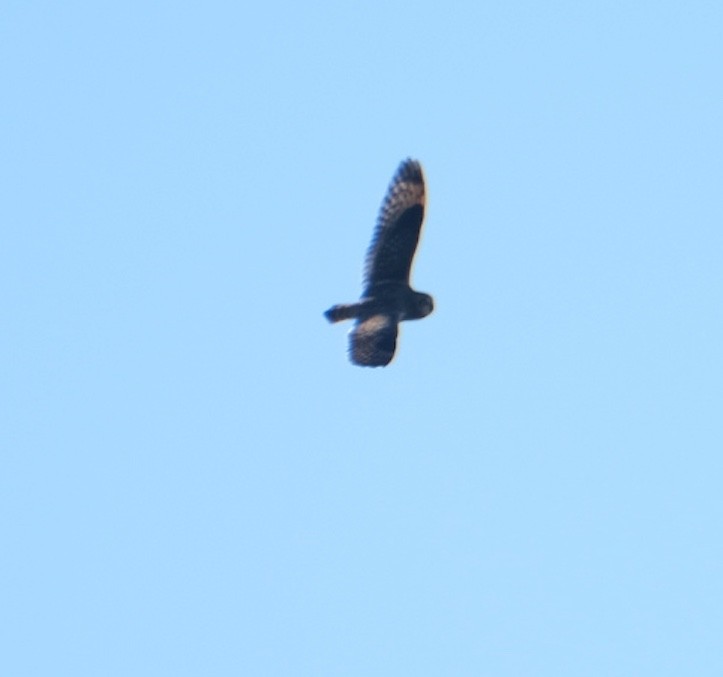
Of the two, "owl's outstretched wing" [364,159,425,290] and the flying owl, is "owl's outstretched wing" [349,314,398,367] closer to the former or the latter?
the flying owl

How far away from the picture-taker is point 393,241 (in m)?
43.5

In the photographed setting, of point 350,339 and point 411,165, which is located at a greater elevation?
point 411,165

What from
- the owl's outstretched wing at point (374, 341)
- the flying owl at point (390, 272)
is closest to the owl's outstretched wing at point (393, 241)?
the flying owl at point (390, 272)

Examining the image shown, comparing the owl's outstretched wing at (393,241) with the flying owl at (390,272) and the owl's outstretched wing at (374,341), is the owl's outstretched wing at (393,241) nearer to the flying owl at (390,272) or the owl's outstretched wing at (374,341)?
the flying owl at (390,272)

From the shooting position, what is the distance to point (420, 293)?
145 feet

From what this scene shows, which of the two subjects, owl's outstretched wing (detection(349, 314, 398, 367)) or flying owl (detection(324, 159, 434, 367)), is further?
flying owl (detection(324, 159, 434, 367))

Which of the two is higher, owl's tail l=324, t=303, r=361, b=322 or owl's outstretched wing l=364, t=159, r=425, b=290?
owl's outstretched wing l=364, t=159, r=425, b=290

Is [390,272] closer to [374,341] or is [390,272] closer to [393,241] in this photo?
[393,241]

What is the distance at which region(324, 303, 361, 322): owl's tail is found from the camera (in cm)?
4322

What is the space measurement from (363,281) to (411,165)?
2.23 m

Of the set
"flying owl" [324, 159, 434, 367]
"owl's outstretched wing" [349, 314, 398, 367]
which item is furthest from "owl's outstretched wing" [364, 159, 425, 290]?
"owl's outstretched wing" [349, 314, 398, 367]

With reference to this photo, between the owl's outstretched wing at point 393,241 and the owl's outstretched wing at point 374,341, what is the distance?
2.30ft

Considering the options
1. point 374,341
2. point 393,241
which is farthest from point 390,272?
point 374,341

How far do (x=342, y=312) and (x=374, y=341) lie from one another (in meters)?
0.82
